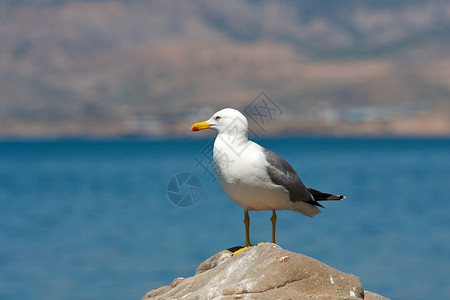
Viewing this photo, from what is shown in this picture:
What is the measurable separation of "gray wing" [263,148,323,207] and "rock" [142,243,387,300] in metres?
1.35

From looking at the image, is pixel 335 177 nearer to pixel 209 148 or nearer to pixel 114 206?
pixel 114 206

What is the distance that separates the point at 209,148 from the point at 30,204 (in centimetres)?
4095

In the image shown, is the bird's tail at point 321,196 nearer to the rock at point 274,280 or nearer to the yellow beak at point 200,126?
the yellow beak at point 200,126

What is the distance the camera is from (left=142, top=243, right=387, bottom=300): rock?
8.40 meters

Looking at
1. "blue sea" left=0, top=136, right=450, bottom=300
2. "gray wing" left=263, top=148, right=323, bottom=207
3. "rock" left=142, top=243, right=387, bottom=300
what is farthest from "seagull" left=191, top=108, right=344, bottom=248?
"blue sea" left=0, top=136, right=450, bottom=300

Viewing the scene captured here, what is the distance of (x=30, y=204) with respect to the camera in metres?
50.9

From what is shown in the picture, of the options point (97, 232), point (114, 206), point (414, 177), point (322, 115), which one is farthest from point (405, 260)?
point (322, 115)

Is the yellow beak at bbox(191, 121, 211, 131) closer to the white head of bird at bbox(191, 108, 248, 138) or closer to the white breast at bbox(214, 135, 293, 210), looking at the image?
the white head of bird at bbox(191, 108, 248, 138)

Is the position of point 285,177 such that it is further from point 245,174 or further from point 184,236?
point 184,236

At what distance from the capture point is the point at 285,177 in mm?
10562

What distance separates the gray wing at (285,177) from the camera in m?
10.4

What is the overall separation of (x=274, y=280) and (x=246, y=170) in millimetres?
2026

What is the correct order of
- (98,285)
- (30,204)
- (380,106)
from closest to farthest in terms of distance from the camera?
(98,285) → (30,204) → (380,106)

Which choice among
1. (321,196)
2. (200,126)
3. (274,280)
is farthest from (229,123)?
(274,280)
